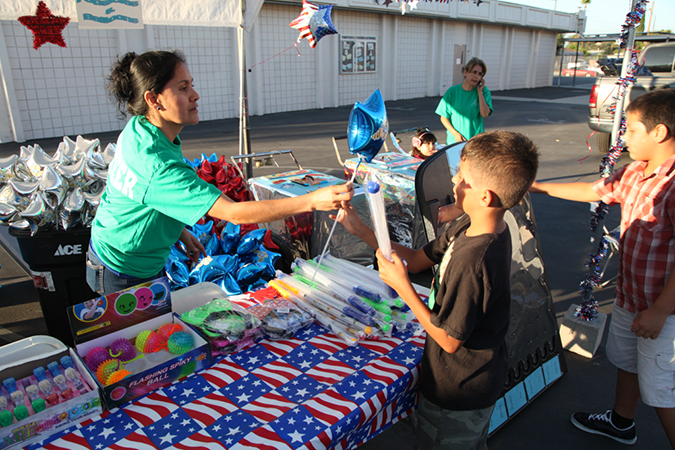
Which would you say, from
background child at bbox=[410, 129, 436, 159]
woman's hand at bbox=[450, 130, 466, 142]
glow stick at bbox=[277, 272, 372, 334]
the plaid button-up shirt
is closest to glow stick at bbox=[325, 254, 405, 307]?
glow stick at bbox=[277, 272, 372, 334]

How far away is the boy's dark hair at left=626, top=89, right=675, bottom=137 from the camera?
192 centimetres

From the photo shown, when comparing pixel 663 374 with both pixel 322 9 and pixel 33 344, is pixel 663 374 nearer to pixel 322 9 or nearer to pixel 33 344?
pixel 33 344

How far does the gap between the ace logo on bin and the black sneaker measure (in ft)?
10.1

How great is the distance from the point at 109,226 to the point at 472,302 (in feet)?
5.04

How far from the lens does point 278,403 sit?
4.90 feet

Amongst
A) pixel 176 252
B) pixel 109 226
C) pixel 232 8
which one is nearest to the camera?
pixel 109 226

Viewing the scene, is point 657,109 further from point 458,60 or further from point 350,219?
point 458,60

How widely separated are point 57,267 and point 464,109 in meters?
4.37

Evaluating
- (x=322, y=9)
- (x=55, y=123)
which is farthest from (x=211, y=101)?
(x=322, y=9)

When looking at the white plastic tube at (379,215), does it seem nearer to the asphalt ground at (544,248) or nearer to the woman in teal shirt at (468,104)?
the asphalt ground at (544,248)

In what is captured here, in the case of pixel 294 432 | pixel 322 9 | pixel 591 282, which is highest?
pixel 322 9

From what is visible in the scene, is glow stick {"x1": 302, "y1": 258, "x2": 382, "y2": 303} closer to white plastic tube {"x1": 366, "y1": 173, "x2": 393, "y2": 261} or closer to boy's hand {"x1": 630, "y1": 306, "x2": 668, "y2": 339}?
white plastic tube {"x1": 366, "y1": 173, "x2": 393, "y2": 261}

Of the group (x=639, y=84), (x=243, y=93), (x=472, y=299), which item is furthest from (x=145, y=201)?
(x=639, y=84)

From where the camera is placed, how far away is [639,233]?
2029 mm
